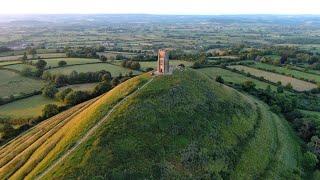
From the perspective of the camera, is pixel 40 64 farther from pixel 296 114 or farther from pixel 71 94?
pixel 296 114

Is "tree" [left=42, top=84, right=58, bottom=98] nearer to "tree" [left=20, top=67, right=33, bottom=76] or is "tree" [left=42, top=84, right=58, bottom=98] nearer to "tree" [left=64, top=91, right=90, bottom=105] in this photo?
"tree" [left=64, top=91, right=90, bottom=105]

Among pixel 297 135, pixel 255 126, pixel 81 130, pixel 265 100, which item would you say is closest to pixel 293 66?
pixel 265 100

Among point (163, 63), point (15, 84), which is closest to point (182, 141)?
point (163, 63)

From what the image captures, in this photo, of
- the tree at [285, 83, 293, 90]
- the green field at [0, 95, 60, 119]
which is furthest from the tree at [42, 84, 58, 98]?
the tree at [285, 83, 293, 90]

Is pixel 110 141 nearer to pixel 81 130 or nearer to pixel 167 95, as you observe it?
pixel 81 130

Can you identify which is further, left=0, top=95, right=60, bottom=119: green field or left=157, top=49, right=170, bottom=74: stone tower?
left=0, top=95, right=60, bottom=119: green field

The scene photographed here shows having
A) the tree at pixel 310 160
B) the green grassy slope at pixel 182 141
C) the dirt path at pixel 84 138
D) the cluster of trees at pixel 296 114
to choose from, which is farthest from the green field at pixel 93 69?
the tree at pixel 310 160

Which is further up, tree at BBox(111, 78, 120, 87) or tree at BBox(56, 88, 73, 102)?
tree at BBox(111, 78, 120, 87)
